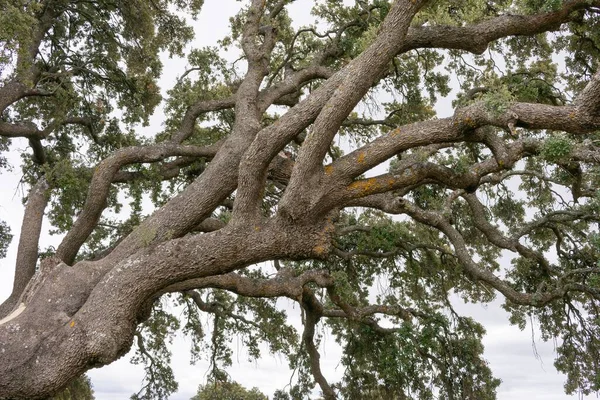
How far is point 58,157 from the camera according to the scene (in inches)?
387

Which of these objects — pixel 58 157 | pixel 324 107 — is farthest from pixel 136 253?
pixel 58 157

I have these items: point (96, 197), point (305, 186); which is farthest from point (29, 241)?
point (305, 186)

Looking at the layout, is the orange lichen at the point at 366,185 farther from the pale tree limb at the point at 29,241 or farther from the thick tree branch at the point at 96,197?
the pale tree limb at the point at 29,241

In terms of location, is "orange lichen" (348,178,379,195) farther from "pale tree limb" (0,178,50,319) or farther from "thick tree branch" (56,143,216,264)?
"pale tree limb" (0,178,50,319)

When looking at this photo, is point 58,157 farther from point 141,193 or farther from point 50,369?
point 50,369

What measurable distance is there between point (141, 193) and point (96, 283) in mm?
3008

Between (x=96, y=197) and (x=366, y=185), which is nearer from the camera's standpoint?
(x=366, y=185)

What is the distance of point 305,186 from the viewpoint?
603 cm

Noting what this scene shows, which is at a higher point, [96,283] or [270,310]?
[270,310]

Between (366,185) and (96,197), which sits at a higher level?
(96,197)

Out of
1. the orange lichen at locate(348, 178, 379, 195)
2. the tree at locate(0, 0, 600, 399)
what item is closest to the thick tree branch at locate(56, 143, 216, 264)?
the tree at locate(0, 0, 600, 399)

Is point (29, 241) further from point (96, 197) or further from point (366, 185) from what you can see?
point (366, 185)

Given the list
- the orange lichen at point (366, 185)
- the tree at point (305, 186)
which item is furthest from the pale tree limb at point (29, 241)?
the orange lichen at point (366, 185)

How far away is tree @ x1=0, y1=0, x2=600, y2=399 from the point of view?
6086 millimetres
